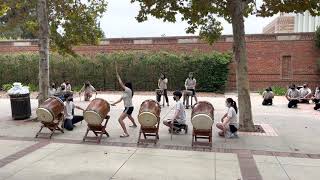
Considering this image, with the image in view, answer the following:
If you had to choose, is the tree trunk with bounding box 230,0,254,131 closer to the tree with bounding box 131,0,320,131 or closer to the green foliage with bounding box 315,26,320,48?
the tree with bounding box 131,0,320,131

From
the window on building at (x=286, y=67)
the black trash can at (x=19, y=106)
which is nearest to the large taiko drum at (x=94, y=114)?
the black trash can at (x=19, y=106)

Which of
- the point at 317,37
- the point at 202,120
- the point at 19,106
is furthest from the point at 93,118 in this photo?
the point at 317,37

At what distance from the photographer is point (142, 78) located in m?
27.7

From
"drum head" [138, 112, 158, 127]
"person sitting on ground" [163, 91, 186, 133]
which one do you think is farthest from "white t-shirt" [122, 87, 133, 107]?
"drum head" [138, 112, 158, 127]

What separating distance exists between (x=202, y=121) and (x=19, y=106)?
286 inches

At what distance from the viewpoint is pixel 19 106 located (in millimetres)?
14711

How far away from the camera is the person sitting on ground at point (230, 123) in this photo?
11.3 meters

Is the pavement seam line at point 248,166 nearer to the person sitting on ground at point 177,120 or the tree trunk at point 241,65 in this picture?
the person sitting on ground at point 177,120

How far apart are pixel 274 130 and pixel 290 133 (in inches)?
22.8

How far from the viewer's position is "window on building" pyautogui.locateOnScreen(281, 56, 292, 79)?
27672 mm

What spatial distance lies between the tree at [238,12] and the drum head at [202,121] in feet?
8.94

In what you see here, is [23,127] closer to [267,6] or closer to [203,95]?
[267,6]

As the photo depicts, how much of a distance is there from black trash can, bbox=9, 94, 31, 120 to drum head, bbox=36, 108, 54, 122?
360 centimetres

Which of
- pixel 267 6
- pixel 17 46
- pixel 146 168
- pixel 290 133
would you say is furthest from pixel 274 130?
pixel 17 46
